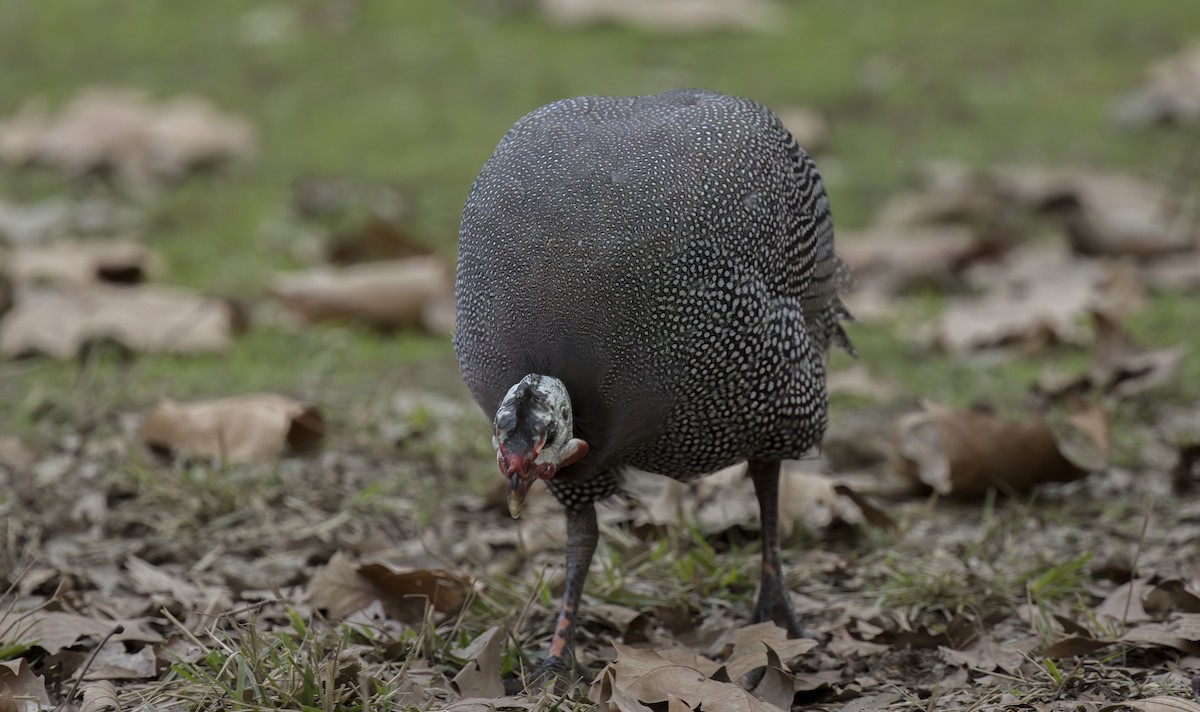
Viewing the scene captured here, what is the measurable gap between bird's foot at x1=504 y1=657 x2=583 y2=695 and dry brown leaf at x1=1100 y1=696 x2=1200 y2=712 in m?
1.11

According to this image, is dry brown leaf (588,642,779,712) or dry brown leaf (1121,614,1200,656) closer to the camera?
dry brown leaf (588,642,779,712)

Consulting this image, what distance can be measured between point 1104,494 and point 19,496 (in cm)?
311

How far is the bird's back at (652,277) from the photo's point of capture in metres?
3.15

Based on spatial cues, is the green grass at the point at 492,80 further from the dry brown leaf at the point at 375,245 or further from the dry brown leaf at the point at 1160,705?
the dry brown leaf at the point at 1160,705

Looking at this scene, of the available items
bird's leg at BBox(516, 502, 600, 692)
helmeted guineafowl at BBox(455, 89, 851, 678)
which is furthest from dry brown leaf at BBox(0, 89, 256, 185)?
bird's leg at BBox(516, 502, 600, 692)

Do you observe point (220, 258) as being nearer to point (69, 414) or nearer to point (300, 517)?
point (69, 414)

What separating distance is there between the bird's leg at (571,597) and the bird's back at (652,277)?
248 mm

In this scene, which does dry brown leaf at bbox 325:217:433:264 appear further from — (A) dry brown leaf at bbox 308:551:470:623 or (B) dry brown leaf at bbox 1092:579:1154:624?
(B) dry brown leaf at bbox 1092:579:1154:624

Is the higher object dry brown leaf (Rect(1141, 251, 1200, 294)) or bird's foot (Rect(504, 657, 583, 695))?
dry brown leaf (Rect(1141, 251, 1200, 294))

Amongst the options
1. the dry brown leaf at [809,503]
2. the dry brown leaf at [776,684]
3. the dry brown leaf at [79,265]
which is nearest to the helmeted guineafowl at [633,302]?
the dry brown leaf at [776,684]

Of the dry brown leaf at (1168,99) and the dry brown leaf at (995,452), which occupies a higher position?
the dry brown leaf at (1168,99)

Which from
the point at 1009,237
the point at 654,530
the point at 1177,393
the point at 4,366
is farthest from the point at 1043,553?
the point at 4,366

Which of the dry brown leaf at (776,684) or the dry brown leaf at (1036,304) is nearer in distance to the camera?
the dry brown leaf at (776,684)

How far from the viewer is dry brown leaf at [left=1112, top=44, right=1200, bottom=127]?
8227 millimetres
